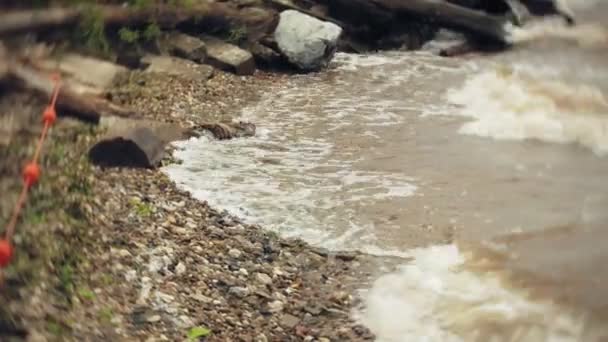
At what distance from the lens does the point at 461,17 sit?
40.7ft

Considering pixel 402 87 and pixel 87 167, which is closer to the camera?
pixel 87 167

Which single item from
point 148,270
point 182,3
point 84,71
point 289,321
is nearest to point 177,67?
point 182,3

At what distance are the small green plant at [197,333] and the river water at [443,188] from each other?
933mm

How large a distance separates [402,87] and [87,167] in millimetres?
5442

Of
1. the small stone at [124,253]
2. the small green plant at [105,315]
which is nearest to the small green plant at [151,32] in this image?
the small stone at [124,253]

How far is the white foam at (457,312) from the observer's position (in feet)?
13.9

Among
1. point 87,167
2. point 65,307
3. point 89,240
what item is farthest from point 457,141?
point 65,307

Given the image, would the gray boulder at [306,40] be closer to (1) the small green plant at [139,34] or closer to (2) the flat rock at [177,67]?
(2) the flat rock at [177,67]

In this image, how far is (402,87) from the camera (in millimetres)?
9914

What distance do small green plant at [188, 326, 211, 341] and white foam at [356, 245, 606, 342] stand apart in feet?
3.05

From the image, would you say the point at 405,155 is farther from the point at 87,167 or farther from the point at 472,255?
the point at 87,167

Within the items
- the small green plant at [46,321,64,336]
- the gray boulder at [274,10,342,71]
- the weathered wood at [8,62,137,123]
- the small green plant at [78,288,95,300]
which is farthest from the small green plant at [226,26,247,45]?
the small green plant at [46,321,64,336]

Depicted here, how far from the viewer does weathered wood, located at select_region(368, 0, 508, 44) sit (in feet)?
40.4

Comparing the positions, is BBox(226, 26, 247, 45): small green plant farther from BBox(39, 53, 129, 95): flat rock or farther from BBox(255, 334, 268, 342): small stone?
BBox(255, 334, 268, 342): small stone
